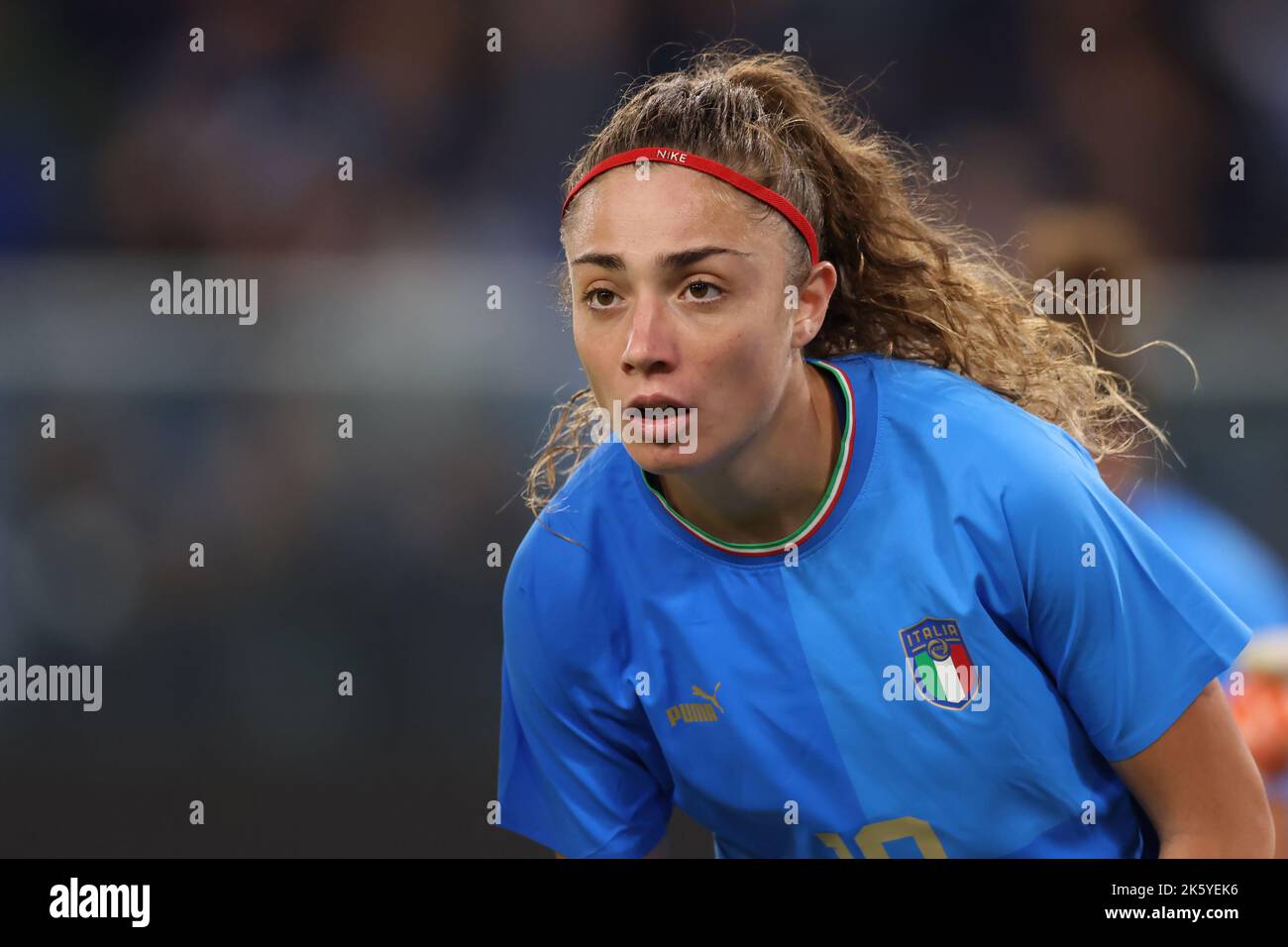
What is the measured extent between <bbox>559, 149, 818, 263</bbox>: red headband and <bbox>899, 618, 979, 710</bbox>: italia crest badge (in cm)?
58

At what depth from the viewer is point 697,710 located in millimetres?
2107

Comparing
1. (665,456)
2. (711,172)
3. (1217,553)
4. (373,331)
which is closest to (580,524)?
(665,456)

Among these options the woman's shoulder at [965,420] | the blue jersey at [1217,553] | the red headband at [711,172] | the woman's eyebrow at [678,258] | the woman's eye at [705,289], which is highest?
the red headband at [711,172]

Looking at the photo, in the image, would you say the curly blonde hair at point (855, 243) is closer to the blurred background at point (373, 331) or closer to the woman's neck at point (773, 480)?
the woman's neck at point (773, 480)

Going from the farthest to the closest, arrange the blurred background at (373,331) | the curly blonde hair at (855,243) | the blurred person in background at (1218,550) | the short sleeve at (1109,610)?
the blurred background at (373,331) < the blurred person in background at (1218,550) < the curly blonde hair at (855,243) < the short sleeve at (1109,610)

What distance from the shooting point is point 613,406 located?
1.96 meters

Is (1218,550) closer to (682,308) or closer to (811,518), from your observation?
(811,518)

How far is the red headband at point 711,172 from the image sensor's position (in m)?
1.97

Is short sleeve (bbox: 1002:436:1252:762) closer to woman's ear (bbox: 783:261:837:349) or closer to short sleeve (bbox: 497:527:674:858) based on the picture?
woman's ear (bbox: 783:261:837:349)

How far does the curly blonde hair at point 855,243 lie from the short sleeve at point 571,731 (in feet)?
0.71

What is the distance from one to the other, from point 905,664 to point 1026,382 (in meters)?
0.59

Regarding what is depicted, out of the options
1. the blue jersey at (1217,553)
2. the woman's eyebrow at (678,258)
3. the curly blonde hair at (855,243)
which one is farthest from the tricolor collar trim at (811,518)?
the blue jersey at (1217,553)

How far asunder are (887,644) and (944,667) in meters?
0.09

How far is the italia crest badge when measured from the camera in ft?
6.50
